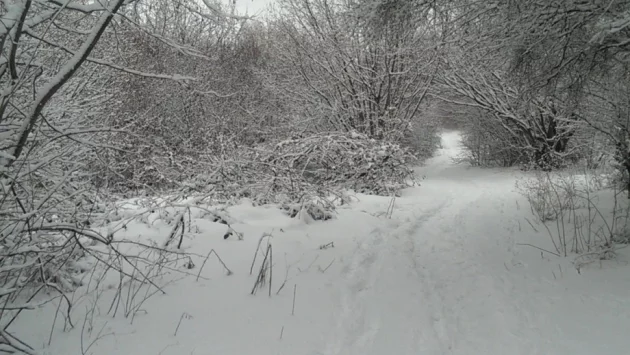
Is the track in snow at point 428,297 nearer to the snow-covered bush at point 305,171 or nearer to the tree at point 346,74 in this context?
the snow-covered bush at point 305,171

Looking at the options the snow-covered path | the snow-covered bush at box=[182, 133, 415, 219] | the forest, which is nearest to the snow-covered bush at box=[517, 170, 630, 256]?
the forest

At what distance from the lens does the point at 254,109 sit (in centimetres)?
1681

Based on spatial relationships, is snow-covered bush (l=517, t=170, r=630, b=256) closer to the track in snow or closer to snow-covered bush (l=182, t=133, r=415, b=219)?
the track in snow

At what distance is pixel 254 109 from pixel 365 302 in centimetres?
1404

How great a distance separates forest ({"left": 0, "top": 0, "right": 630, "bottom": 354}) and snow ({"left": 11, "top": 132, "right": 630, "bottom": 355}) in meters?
0.27

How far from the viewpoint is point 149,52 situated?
1389cm

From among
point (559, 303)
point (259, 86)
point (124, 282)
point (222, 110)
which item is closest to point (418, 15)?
point (559, 303)

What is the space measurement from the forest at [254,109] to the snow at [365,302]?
0.27m

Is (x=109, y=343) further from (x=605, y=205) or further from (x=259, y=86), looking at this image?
(x=259, y=86)

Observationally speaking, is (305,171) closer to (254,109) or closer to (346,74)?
(346,74)

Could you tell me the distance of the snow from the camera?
288 centimetres

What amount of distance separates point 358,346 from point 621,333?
2.03 meters

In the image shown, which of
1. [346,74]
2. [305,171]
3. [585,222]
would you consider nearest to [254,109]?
[346,74]

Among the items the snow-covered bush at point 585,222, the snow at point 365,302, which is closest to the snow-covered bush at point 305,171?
the snow at point 365,302
